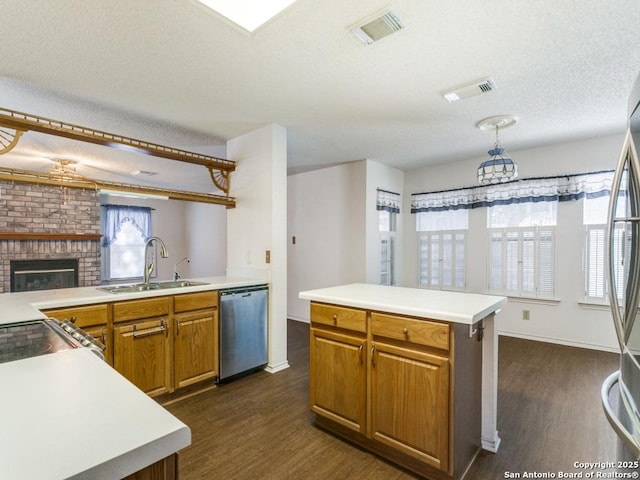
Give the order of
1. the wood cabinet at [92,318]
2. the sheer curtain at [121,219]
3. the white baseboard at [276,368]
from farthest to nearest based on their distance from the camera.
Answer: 1. the sheer curtain at [121,219]
2. the white baseboard at [276,368]
3. the wood cabinet at [92,318]

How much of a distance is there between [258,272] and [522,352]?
10.2 ft

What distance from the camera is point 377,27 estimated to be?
1.79 meters

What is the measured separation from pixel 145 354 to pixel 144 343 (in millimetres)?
84

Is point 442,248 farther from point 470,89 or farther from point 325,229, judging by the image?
point 470,89

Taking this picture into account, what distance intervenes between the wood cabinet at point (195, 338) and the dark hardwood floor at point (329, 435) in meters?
0.19

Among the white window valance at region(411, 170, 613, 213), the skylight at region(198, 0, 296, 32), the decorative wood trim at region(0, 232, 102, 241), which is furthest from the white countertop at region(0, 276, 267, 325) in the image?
the white window valance at region(411, 170, 613, 213)

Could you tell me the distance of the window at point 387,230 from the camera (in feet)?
16.0

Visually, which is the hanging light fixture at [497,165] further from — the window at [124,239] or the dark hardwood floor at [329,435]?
the window at [124,239]

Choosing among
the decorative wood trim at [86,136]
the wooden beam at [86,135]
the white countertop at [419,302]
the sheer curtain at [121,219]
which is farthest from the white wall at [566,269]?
the sheer curtain at [121,219]

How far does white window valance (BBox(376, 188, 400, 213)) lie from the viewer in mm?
4812

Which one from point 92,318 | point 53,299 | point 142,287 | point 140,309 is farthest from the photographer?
point 142,287

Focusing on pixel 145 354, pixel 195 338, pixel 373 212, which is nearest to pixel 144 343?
pixel 145 354

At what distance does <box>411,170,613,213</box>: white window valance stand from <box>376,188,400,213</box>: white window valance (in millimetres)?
293

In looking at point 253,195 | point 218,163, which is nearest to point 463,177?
point 253,195
